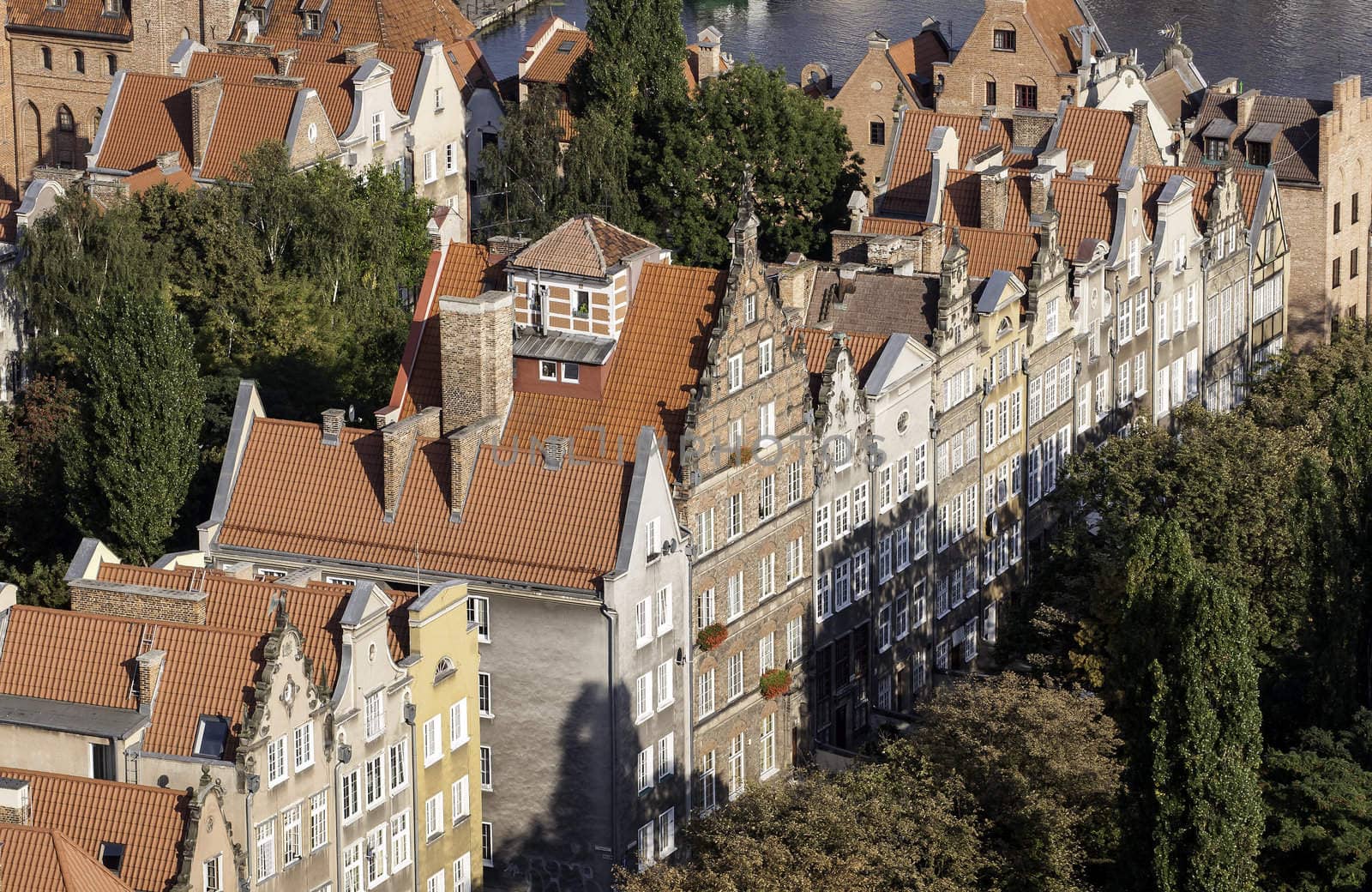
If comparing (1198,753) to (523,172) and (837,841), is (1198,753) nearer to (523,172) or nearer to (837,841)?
(837,841)

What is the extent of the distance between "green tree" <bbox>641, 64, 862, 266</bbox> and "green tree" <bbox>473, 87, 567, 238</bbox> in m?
4.83

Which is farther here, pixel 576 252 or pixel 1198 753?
pixel 576 252

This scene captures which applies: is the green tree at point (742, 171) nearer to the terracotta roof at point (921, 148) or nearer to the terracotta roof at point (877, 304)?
the terracotta roof at point (921, 148)

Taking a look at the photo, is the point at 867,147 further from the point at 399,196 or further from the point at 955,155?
the point at 399,196

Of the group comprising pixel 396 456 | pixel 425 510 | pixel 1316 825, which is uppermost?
pixel 396 456

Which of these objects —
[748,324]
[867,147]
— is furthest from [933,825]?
[867,147]

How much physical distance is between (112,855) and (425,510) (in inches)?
746

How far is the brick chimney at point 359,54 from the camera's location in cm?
14125

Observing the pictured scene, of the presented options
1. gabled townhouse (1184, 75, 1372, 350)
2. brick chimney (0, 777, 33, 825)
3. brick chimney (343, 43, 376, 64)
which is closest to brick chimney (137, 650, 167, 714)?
brick chimney (0, 777, 33, 825)

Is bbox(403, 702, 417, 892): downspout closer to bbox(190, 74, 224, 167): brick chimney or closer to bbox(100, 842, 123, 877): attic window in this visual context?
bbox(100, 842, 123, 877): attic window

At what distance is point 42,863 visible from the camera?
73188 millimetres

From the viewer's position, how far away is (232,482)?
93062 mm

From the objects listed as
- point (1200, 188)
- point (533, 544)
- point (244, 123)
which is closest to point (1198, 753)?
point (533, 544)

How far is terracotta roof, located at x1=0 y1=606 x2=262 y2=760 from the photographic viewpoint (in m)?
79.9
